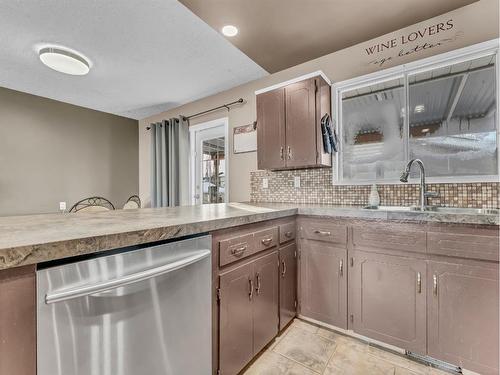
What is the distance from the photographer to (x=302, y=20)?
6.52ft

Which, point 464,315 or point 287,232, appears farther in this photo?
point 287,232

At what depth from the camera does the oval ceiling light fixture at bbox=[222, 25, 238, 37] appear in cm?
208

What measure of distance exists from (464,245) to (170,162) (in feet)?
11.6

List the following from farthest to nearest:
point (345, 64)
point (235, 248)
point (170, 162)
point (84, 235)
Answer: point (170, 162)
point (345, 64)
point (235, 248)
point (84, 235)

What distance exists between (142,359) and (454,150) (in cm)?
242

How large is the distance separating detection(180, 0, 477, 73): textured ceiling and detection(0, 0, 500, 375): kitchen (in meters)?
0.02

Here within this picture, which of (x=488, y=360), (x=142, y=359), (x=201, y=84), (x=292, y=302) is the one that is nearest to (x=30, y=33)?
(x=201, y=84)

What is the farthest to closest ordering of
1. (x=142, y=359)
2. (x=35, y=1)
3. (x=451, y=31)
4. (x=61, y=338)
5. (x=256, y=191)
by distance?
1. (x=256, y=191)
2. (x=451, y=31)
3. (x=35, y=1)
4. (x=142, y=359)
5. (x=61, y=338)

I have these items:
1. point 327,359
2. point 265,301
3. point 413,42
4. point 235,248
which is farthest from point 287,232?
point 413,42

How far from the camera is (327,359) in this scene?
1564 mm

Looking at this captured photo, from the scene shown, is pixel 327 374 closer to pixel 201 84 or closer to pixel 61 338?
pixel 61 338

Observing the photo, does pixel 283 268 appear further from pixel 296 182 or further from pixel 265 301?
pixel 296 182

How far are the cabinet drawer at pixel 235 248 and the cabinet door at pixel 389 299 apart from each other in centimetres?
77

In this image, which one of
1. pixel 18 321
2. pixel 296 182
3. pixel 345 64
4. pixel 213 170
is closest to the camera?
pixel 18 321
